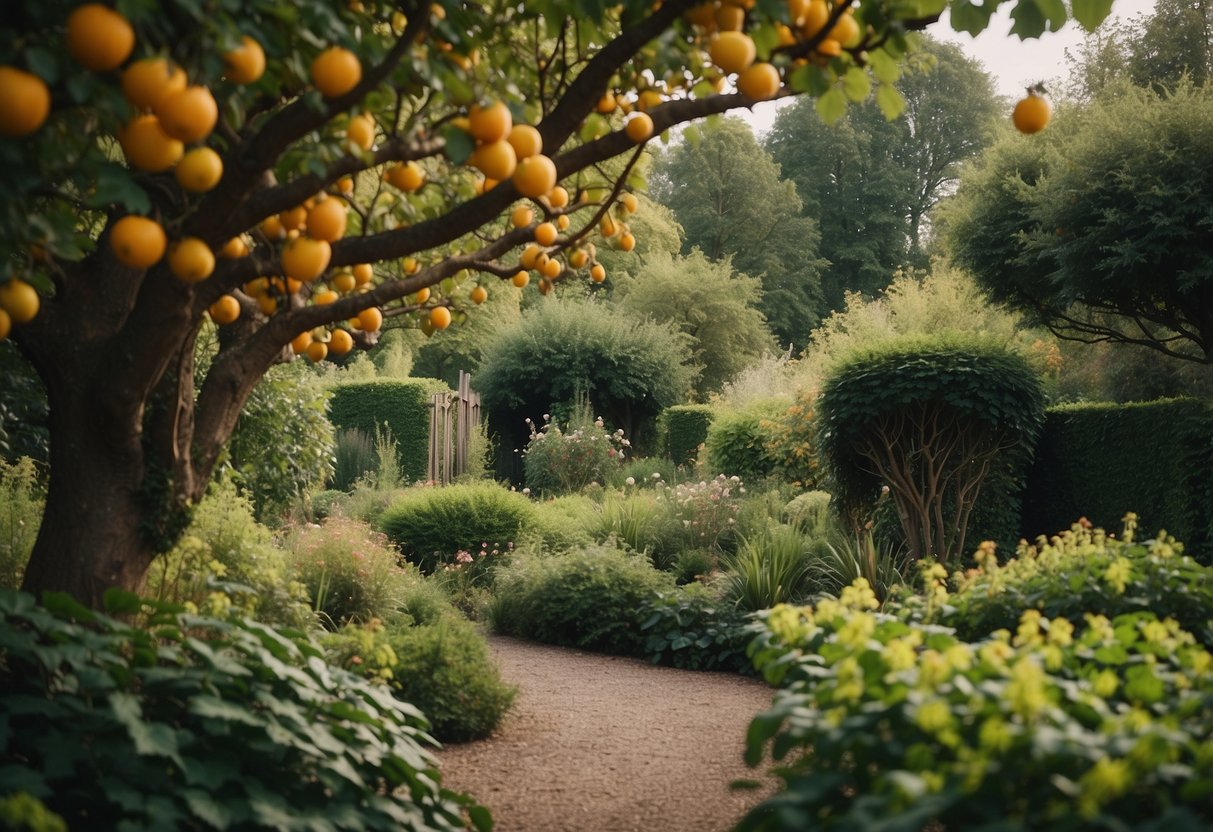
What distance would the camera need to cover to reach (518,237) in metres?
2.83

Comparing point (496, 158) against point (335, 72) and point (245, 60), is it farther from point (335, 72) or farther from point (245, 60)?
point (245, 60)

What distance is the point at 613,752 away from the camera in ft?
14.3

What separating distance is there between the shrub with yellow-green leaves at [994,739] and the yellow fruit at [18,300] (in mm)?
1540

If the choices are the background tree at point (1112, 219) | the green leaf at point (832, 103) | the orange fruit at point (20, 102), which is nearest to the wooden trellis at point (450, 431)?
the background tree at point (1112, 219)

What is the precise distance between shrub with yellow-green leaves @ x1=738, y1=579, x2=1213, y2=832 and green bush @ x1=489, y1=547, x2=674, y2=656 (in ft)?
15.3

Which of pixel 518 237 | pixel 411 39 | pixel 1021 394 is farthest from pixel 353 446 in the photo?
pixel 411 39

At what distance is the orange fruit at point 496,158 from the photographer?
6.25 ft

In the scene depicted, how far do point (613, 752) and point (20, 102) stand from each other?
367 cm

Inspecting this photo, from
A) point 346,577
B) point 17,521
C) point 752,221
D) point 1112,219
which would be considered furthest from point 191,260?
point 752,221

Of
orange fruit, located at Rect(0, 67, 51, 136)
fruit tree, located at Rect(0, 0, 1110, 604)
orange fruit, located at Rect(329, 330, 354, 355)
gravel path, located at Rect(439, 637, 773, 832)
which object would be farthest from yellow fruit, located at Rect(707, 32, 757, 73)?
gravel path, located at Rect(439, 637, 773, 832)

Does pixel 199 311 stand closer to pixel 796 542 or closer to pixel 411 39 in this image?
pixel 411 39

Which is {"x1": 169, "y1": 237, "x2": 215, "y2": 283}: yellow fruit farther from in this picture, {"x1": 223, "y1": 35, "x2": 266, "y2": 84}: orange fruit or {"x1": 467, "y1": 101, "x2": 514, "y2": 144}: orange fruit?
{"x1": 467, "y1": 101, "x2": 514, "y2": 144}: orange fruit

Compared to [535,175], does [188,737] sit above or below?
below

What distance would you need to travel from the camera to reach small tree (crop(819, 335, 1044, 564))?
6930mm
